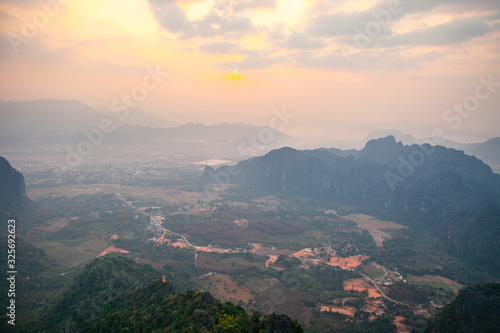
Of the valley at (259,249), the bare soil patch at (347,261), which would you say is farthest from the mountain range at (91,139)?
the bare soil patch at (347,261)

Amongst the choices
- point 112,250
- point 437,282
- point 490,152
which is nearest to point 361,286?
point 437,282

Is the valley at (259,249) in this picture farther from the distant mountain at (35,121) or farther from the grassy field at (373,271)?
the distant mountain at (35,121)

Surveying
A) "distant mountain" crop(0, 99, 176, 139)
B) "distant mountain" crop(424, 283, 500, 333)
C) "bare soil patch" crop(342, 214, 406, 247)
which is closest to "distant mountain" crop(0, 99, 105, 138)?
"distant mountain" crop(0, 99, 176, 139)

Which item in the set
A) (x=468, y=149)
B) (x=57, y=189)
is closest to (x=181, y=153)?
(x=57, y=189)

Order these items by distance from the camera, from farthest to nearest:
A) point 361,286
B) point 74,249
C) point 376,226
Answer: point 376,226, point 74,249, point 361,286

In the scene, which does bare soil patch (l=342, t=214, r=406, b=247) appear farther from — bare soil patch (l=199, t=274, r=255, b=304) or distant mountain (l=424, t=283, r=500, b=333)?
distant mountain (l=424, t=283, r=500, b=333)

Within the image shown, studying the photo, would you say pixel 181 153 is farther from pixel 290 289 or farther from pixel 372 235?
pixel 290 289

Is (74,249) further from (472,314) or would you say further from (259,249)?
(472,314)
